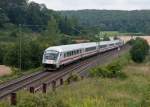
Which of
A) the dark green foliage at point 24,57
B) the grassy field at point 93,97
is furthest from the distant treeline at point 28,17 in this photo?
the grassy field at point 93,97

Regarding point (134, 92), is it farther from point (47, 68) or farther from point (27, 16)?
point (27, 16)

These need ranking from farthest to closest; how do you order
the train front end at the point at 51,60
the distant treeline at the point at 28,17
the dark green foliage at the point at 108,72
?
the distant treeline at the point at 28,17 → the train front end at the point at 51,60 → the dark green foliage at the point at 108,72

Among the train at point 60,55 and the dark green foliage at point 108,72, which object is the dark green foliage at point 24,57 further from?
the dark green foliage at point 108,72

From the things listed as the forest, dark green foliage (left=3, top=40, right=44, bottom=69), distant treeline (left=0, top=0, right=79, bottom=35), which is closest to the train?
dark green foliage (left=3, top=40, right=44, bottom=69)

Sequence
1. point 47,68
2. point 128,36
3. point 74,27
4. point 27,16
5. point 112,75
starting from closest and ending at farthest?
point 112,75 < point 47,68 < point 27,16 < point 74,27 < point 128,36

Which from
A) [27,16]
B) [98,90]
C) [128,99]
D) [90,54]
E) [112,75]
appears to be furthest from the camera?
[27,16]

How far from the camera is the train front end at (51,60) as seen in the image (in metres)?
47.3

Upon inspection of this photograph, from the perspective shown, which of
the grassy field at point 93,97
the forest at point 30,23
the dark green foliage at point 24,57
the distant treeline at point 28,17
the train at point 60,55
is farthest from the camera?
the distant treeline at point 28,17

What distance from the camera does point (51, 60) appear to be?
4738 centimetres

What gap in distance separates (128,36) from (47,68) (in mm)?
116968

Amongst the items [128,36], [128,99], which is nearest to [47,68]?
[128,99]

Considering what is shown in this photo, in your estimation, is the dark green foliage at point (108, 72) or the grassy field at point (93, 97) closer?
the grassy field at point (93, 97)

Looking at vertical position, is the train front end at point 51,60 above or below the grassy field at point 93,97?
below

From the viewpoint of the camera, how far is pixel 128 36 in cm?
16262
